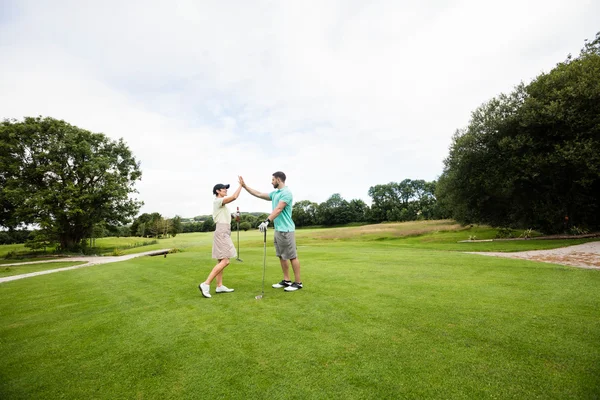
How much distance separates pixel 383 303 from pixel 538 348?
2147 millimetres

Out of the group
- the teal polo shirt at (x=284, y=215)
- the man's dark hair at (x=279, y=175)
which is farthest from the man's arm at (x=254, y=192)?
the man's dark hair at (x=279, y=175)

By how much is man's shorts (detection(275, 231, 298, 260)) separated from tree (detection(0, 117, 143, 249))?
2799cm

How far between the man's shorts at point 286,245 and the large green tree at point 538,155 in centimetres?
2217

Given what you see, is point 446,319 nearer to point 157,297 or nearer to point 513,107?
point 157,297

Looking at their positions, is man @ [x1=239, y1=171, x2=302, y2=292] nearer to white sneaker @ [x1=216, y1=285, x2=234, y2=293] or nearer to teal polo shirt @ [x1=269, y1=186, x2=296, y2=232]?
teal polo shirt @ [x1=269, y1=186, x2=296, y2=232]

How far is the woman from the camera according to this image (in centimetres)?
625

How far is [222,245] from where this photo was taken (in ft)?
20.7

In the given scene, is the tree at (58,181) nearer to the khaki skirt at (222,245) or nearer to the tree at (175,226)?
the khaki skirt at (222,245)

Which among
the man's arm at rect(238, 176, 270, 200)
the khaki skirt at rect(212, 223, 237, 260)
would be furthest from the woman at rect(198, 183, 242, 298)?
the man's arm at rect(238, 176, 270, 200)

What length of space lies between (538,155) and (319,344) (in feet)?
81.7

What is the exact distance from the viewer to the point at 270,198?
6961 millimetres

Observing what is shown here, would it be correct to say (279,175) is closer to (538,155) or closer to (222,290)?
(222,290)

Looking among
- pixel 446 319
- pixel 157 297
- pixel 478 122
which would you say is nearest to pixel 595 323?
pixel 446 319

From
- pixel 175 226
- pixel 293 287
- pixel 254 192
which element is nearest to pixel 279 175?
pixel 254 192
